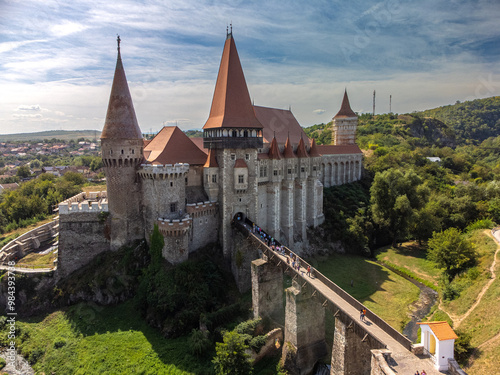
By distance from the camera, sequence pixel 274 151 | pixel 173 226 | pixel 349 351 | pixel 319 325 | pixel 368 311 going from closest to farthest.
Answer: pixel 349 351 → pixel 368 311 → pixel 319 325 → pixel 173 226 → pixel 274 151

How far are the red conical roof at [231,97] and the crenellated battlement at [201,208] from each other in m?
7.32

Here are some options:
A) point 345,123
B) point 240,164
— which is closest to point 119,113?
point 240,164

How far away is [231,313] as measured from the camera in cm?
2516

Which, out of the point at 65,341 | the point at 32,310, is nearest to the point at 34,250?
the point at 32,310

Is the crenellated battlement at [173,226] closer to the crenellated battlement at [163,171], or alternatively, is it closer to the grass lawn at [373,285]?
the crenellated battlement at [163,171]

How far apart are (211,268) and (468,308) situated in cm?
1949

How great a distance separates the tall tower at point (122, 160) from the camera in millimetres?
28344

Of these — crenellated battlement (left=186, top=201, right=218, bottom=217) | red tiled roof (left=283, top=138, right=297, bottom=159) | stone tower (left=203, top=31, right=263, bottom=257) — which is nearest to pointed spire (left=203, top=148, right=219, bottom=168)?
stone tower (left=203, top=31, right=263, bottom=257)

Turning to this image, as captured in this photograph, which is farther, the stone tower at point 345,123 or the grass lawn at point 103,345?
the stone tower at point 345,123

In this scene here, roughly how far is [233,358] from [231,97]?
71.8ft

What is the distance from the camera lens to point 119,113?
28.4 meters

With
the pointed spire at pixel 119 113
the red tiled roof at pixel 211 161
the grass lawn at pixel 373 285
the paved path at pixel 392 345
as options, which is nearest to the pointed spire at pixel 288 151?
the red tiled roof at pixel 211 161

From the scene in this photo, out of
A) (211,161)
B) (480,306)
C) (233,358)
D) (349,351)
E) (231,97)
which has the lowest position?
(233,358)

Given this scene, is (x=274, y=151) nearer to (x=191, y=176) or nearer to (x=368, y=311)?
(x=191, y=176)
